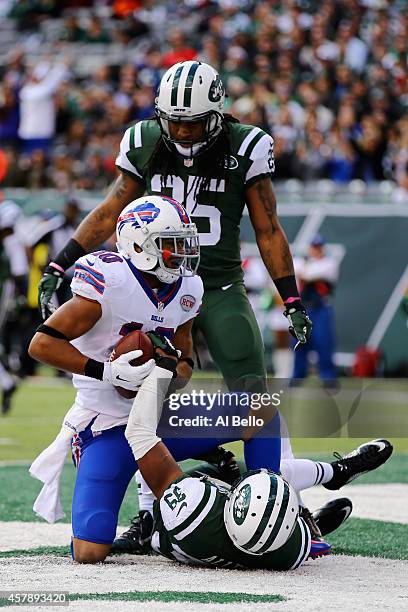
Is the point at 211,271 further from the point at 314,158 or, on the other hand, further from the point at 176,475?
the point at 314,158

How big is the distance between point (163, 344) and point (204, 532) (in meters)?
0.71

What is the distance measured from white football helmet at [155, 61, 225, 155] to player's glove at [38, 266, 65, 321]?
79 cm

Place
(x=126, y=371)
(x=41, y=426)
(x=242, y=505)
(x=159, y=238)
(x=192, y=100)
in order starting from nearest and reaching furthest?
(x=242, y=505) → (x=126, y=371) → (x=159, y=238) → (x=192, y=100) → (x=41, y=426)

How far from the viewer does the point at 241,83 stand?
1568 cm

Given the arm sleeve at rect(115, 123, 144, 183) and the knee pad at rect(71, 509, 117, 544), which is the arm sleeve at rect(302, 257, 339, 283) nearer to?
the arm sleeve at rect(115, 123, 144, 183)

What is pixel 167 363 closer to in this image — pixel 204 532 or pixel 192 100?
pixel 204 532

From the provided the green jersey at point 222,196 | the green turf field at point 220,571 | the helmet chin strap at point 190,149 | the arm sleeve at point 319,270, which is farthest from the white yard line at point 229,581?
the arm sleeve at point 319,270

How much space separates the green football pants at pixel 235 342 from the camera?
17.7ft

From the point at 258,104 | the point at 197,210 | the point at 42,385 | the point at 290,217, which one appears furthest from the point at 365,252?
the point at 197,210

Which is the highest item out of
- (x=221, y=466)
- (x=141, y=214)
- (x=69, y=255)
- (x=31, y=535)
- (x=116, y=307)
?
(x=141, y=214)

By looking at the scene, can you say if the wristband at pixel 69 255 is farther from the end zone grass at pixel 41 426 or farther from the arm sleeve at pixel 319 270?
the arm sleeve at pixel 319 270

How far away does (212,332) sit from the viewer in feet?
17.9

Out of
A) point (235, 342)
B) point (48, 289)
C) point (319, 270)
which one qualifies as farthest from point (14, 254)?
point (235, 342)

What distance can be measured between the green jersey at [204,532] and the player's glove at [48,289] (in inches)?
50.4
